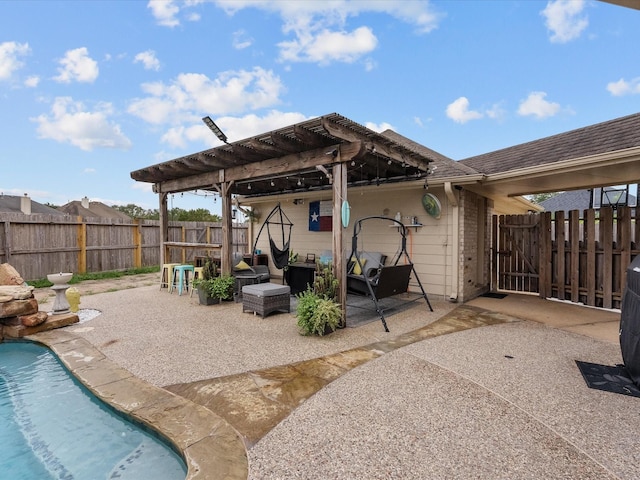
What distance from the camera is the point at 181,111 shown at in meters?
9.85

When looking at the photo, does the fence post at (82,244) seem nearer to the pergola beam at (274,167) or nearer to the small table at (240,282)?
the pergola beam at (274,167)

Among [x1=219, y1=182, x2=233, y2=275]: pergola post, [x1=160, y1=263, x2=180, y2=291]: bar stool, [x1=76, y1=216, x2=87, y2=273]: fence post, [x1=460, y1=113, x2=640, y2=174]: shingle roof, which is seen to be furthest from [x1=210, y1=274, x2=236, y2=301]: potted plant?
[x1=76, y1=216, x2=87, y2=273]: fence post

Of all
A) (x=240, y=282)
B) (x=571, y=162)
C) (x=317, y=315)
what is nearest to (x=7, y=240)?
(x=240, y=282)

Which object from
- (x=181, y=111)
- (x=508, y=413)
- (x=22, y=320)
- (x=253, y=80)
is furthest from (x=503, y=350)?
(x=181, y=111)

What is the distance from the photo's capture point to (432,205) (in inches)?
251

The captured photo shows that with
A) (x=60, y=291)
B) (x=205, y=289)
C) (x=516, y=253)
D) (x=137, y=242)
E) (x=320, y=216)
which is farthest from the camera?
(x=137, y=242)

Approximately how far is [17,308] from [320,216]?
601 centimetres

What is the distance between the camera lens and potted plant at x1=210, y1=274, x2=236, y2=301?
6.20 metres

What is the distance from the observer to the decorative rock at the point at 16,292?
440 centimetres

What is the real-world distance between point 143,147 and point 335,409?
38.5ft

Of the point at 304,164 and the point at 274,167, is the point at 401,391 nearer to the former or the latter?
the point at 304,164

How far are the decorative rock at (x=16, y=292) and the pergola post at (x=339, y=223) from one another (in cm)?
437

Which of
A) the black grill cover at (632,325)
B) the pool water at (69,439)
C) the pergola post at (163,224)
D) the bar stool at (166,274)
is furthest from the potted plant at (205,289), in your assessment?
the black grill cover at (632,325)

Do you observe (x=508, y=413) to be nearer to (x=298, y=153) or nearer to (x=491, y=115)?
(x=298, y=153)
